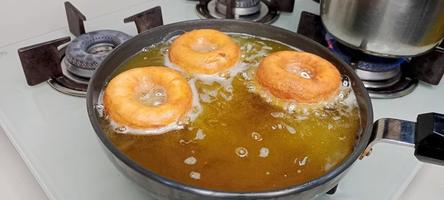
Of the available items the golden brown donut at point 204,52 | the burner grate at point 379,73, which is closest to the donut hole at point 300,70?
the golden brown donut at point 204,52

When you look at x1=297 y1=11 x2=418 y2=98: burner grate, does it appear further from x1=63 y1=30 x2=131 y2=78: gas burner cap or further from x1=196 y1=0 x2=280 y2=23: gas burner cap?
x1=63 y1=30 x2=131 y2=78: gas burner cap

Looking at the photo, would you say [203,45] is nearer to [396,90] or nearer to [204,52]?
[204,52]

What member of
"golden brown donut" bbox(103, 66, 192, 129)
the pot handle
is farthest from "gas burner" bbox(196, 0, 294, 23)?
the pot handle

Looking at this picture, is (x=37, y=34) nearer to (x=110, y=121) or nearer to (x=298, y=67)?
(x=110, y=121)

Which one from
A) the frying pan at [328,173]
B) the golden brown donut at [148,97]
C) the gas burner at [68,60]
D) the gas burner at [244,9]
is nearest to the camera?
the frying pan at [328,173]

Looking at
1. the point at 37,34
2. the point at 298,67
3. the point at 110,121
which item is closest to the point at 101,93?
the point at 110,121

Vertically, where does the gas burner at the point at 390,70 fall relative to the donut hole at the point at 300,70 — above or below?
below

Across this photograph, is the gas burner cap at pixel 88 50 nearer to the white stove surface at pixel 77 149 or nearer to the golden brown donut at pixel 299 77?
the white stove surface at pixel 77 149

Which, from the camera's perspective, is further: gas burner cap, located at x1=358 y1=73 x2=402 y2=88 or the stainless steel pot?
gas burner cap, located at x1=358 y1=73 x2=402 y2=88
